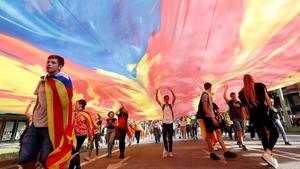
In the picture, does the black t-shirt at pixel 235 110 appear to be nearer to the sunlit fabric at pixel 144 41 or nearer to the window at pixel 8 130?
the sunlit fabric at pixel 144 41

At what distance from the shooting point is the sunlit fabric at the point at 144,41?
18.6 feet

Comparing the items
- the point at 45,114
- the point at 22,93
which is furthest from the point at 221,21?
the point at 22,93

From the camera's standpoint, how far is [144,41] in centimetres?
677

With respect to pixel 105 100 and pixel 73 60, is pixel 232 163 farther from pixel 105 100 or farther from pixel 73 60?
pixel 105 100

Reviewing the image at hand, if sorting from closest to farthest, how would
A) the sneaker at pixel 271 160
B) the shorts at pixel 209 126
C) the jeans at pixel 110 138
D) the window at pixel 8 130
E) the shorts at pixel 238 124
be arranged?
1. the sneaker at pixel 271 160
2. the shorts at pixel 209 126
3. the shorts at pixel 238 124
4. the jeans at pixel 110 138
5. the window at pixel 8 130

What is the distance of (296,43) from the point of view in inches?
291

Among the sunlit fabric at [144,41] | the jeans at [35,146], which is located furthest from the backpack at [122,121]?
the jeans at [35,146]

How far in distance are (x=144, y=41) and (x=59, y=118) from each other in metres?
3.52

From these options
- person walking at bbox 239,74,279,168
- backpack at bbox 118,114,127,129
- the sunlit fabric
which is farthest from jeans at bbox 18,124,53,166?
backpack at bbox 118,114,127,129

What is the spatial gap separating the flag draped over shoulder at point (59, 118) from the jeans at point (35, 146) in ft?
0.19

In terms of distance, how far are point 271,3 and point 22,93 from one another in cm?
657

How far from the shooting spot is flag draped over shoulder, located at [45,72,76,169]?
3484 mm

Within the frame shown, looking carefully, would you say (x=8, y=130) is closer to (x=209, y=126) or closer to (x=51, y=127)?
(x=209, y=126)

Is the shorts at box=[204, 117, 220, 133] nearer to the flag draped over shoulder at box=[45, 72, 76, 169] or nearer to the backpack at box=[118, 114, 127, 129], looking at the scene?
the backpack at box=[118, 114, 127, 129]
